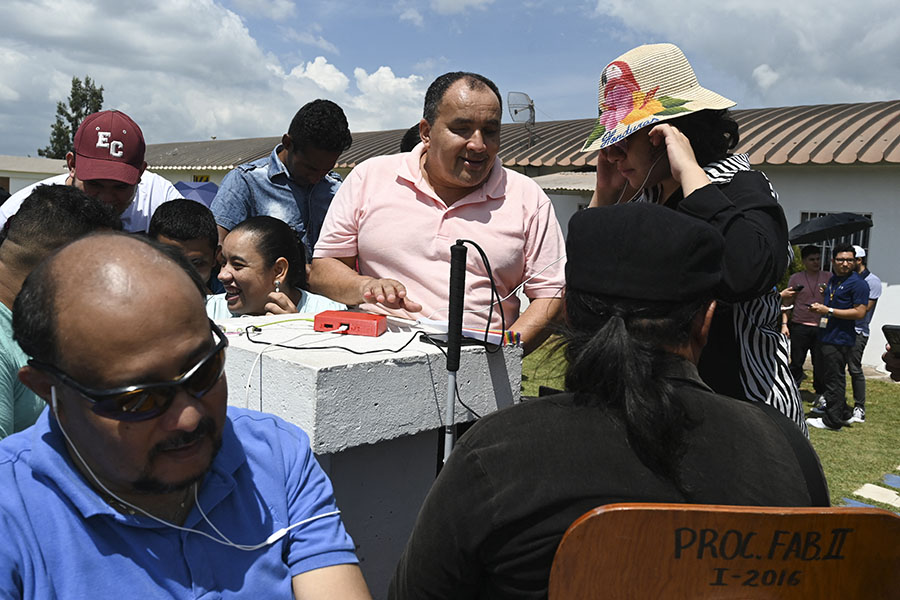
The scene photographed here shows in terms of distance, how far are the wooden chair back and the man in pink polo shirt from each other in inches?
58.8

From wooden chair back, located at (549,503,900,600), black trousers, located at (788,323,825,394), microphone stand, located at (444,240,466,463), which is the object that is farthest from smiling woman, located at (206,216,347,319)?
black trousers, located at (788,323,825,394)

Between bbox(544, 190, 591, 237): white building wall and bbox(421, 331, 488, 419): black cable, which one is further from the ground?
bbox(544, 190, 591, 237): white building wall

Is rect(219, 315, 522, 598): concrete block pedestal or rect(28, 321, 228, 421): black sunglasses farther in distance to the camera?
rect(219, 315, 522, 598): concrete block pedestal

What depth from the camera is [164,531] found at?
139cm

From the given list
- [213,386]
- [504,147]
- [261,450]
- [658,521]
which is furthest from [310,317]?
[504,147]

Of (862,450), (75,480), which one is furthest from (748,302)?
(862,450)

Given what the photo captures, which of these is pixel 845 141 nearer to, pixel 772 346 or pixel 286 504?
pixel 772 346

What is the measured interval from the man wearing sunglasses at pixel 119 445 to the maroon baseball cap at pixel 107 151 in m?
2.31

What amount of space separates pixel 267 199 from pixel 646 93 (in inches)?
95.6

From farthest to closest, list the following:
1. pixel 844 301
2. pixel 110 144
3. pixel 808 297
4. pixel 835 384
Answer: pixel 808 297 < pixel 844 301 < pixel 835 384 < pixel 110 144

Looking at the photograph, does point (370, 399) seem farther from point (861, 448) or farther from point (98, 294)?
point (861, 448)

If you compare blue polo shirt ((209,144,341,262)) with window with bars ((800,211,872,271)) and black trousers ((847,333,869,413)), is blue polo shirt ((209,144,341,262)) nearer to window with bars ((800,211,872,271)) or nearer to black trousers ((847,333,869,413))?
black trousers ((847,333,869,413))

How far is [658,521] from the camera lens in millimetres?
1078

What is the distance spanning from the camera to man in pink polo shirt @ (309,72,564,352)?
8.70ft
